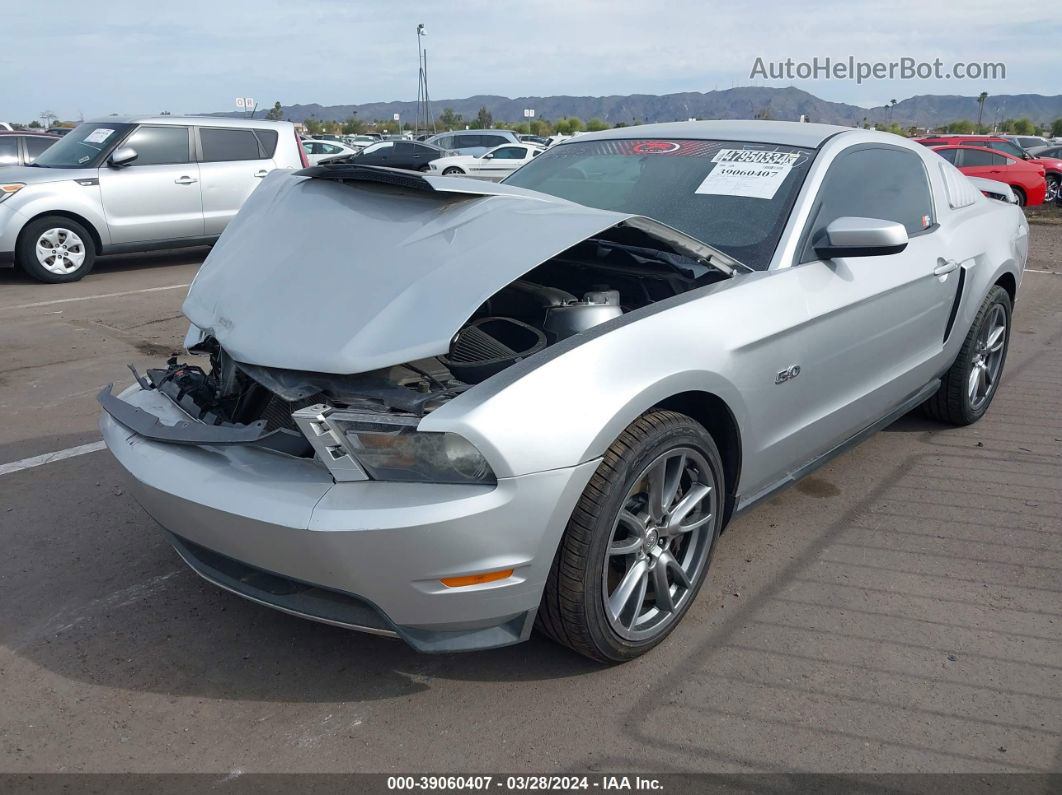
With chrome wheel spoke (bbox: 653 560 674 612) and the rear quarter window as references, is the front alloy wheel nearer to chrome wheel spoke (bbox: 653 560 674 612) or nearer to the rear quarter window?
chrome wheel spoke (bbox: 653 560 674 612)

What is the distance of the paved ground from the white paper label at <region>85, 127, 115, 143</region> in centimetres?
693

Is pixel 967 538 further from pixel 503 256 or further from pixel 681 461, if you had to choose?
pixel 503 256

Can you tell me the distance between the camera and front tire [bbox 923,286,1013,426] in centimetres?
463

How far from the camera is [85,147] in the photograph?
32.4 ft

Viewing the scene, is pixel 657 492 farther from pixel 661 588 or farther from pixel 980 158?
pixel 980 158

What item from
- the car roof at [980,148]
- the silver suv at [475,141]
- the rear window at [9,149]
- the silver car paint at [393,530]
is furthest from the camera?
the silver suv at [475,141]

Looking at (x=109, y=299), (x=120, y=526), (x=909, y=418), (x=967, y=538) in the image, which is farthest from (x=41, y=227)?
(x=967, y=538)

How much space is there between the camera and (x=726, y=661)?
9.12ft

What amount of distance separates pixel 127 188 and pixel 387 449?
28.4ft

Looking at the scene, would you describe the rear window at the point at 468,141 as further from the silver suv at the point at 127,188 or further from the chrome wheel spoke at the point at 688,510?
the chrome wheel spoke at the point at 688,510

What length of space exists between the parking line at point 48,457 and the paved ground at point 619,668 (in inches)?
4.7

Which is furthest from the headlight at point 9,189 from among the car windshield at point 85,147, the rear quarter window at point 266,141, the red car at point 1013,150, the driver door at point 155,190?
the red car at point 1013,150

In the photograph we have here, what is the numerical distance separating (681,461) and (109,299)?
24.0ft

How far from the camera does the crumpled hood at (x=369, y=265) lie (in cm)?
255
